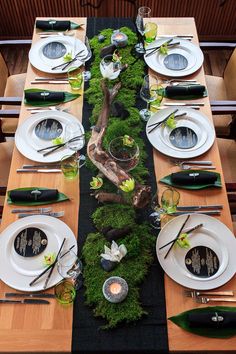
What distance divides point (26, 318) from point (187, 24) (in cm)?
216

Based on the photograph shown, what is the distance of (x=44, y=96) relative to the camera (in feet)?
7.43

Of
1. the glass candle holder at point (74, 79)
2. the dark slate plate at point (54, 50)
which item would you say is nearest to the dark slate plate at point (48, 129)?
the glass candle holder at point (74, 79)

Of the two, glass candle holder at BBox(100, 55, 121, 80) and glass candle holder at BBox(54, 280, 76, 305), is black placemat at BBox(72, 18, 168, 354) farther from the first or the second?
glass candle holder at BBox(100, 55, 121, 80)

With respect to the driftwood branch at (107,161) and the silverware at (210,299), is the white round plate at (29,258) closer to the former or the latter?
the driftwood branch at (107,161)

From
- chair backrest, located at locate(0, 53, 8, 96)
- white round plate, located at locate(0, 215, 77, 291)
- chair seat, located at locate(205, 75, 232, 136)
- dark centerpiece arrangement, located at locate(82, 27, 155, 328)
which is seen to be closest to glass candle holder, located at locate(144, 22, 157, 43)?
dark centerpiece arrangement, located at locate(82, 27, 155, 328)

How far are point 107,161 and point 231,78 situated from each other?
4.50 ft

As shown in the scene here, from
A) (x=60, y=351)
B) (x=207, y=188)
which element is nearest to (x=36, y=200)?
(x=60, y=351)

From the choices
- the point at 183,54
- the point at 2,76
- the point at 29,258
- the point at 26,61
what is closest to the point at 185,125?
the point at 183,54

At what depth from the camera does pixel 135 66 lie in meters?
2.48

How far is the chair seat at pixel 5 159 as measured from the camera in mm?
2410

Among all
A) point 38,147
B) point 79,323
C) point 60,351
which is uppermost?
point 38,147

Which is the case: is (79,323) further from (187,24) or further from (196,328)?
(187,24)

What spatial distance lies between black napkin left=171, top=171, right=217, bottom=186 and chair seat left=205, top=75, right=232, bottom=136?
0.81m

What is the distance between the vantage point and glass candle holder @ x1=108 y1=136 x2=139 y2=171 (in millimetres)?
1935
